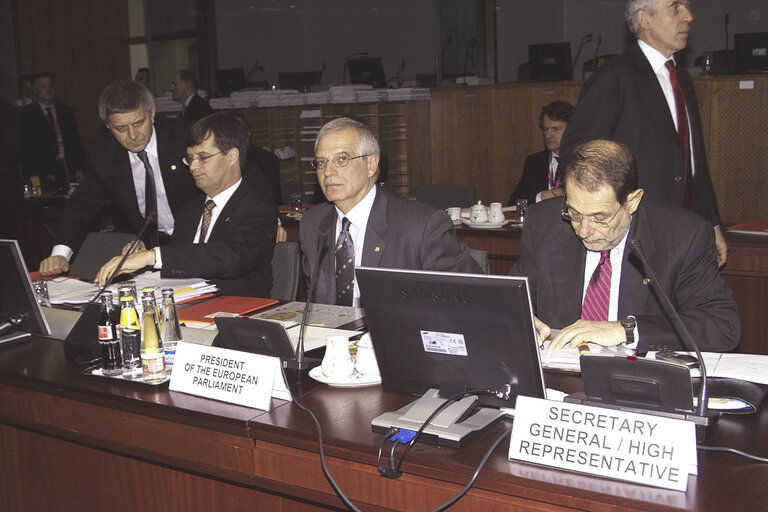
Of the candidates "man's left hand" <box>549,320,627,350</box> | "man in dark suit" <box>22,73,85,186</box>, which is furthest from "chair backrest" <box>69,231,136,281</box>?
"man in dark suit" <box>22,73,85,186</box>

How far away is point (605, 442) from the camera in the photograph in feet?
4.57

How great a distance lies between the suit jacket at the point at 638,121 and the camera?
3.16 m

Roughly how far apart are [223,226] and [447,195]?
2.45m

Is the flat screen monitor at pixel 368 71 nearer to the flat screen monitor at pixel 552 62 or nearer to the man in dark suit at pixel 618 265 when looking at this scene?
the flat screen monitor at pixel 552 62

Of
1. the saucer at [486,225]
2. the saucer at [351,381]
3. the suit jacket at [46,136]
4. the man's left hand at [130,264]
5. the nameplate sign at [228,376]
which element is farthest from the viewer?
the suit jacket at [46,136]

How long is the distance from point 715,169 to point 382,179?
2.74 meters

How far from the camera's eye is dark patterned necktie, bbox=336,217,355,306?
9.00 ft

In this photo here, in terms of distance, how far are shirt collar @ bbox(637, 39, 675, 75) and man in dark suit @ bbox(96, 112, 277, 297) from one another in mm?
1592

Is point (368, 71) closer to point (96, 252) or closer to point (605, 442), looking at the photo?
point (96, 252)

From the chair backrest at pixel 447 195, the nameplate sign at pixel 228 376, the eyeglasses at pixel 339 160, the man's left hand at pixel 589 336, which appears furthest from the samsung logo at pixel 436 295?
the chair backrest at pixel 447 195

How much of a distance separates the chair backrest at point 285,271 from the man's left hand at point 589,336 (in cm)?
136

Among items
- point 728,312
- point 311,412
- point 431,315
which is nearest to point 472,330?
point 431,315

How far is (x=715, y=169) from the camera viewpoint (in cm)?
642

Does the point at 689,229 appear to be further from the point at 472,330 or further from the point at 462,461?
the point at 462,461
